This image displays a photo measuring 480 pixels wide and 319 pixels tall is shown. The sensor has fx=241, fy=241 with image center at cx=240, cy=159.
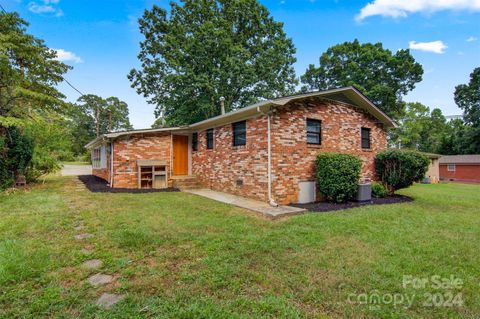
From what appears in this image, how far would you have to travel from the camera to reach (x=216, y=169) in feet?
31.9

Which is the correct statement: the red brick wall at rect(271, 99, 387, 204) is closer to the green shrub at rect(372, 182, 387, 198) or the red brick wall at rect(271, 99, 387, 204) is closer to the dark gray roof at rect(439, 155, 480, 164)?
the green shrub at rect(372, 182, 387, 198)

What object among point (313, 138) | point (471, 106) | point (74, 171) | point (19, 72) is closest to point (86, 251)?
point (313, 138)

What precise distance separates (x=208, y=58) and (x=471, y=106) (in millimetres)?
30905

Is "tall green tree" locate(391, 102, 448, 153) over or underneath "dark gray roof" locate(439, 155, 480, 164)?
over

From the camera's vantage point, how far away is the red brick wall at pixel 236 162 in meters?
7.36

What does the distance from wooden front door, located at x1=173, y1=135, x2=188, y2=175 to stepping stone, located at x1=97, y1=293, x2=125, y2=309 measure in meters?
9.21

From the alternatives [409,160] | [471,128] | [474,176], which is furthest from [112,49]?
[471,128]

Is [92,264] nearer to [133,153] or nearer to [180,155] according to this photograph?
[133,153]

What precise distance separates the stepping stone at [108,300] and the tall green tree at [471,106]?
36.8m

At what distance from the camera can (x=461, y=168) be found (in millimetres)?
24828

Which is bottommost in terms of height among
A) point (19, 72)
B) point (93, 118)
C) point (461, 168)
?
point (461, 168)

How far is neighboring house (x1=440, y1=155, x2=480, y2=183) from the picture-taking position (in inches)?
936

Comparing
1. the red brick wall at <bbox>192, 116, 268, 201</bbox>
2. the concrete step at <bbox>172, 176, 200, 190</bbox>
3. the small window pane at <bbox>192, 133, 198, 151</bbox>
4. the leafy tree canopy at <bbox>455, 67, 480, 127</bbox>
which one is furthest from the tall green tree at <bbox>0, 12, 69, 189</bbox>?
the leafy tree canopy at <bbox>455, 67, 480, 127</bbox>

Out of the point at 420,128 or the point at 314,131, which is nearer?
the point at 314,131
